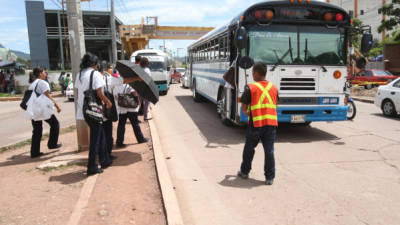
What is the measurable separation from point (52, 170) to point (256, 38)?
4979mm

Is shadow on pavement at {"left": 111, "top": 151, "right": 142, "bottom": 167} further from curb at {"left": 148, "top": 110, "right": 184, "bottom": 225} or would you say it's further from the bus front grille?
the bus front grille

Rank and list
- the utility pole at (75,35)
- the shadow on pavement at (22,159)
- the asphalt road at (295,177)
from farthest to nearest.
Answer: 1. the utility pole at (75,35)
2. the shadow on pavement at (22,159)
3. the asphalt road at (295,177)

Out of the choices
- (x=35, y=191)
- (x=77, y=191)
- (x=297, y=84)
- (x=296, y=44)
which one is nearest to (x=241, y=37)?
(x=296, y=44)

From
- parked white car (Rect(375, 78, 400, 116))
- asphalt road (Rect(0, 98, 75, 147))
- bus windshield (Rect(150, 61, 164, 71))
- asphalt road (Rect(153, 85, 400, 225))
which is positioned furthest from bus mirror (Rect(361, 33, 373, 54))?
bus windshield (Rect(150, 61, 164, 71))

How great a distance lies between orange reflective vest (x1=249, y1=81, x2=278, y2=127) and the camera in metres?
4.62

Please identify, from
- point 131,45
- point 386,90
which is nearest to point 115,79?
point 386,90

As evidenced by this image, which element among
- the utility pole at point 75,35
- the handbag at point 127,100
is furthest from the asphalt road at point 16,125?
the handbag at point 127,100

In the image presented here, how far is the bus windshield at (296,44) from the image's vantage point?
751 centimetres

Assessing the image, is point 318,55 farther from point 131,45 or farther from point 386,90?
point 131,45

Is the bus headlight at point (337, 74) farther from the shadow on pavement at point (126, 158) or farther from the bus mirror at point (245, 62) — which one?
the shadow on pavement at point (126, 158)

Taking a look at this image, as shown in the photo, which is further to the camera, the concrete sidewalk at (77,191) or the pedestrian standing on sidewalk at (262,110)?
the pedestrian standing on sidewalk at (262,110)

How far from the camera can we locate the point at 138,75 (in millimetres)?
5727

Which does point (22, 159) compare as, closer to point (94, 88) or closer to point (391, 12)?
point (94, 88)

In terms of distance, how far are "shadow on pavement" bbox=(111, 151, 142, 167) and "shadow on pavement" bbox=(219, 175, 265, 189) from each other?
181 centimetres
